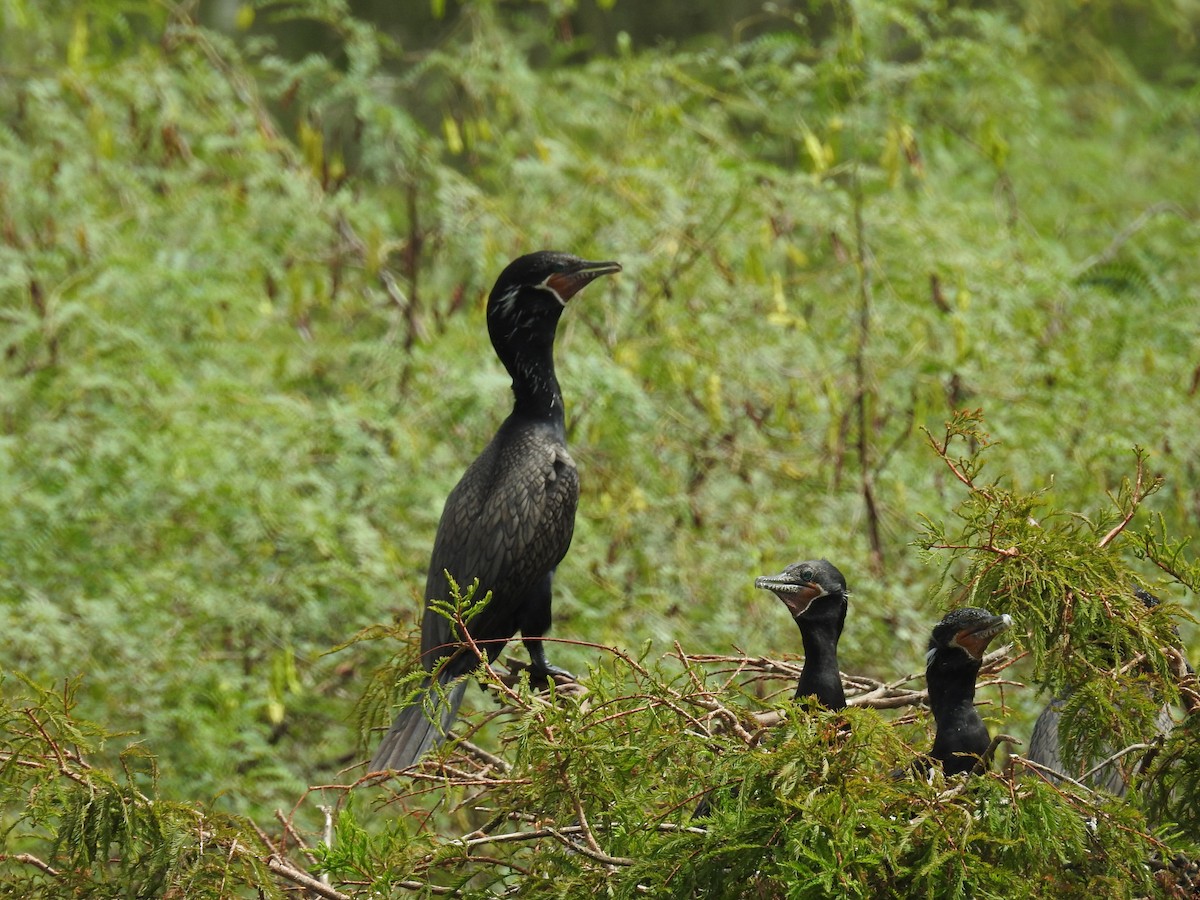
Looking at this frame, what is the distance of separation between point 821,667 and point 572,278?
6.11 feet

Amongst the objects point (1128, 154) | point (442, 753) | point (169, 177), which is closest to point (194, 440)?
point (169, 177)

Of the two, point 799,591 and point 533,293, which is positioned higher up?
point 533,293

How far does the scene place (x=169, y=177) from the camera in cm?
859

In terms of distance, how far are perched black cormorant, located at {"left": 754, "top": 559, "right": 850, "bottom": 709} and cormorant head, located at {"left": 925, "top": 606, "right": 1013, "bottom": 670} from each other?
37cm

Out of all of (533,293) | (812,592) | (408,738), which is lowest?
(408,738)

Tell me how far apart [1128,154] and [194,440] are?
8.04 metres

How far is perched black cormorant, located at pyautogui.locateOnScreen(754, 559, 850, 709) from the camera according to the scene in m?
3.97

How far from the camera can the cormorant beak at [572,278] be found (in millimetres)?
5211

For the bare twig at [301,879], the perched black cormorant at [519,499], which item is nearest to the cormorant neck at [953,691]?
the bare twig at [301,879]

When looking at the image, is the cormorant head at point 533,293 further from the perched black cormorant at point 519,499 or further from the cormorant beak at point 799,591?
the cormorant beak at point 799,591

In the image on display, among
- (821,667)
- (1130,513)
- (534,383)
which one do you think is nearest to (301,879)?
(821,667)

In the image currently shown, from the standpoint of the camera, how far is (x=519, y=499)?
491 centimetres

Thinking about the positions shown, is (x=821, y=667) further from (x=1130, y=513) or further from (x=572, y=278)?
(x=572, y=278)

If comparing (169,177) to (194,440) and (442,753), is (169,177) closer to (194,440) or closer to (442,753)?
(194,440)
